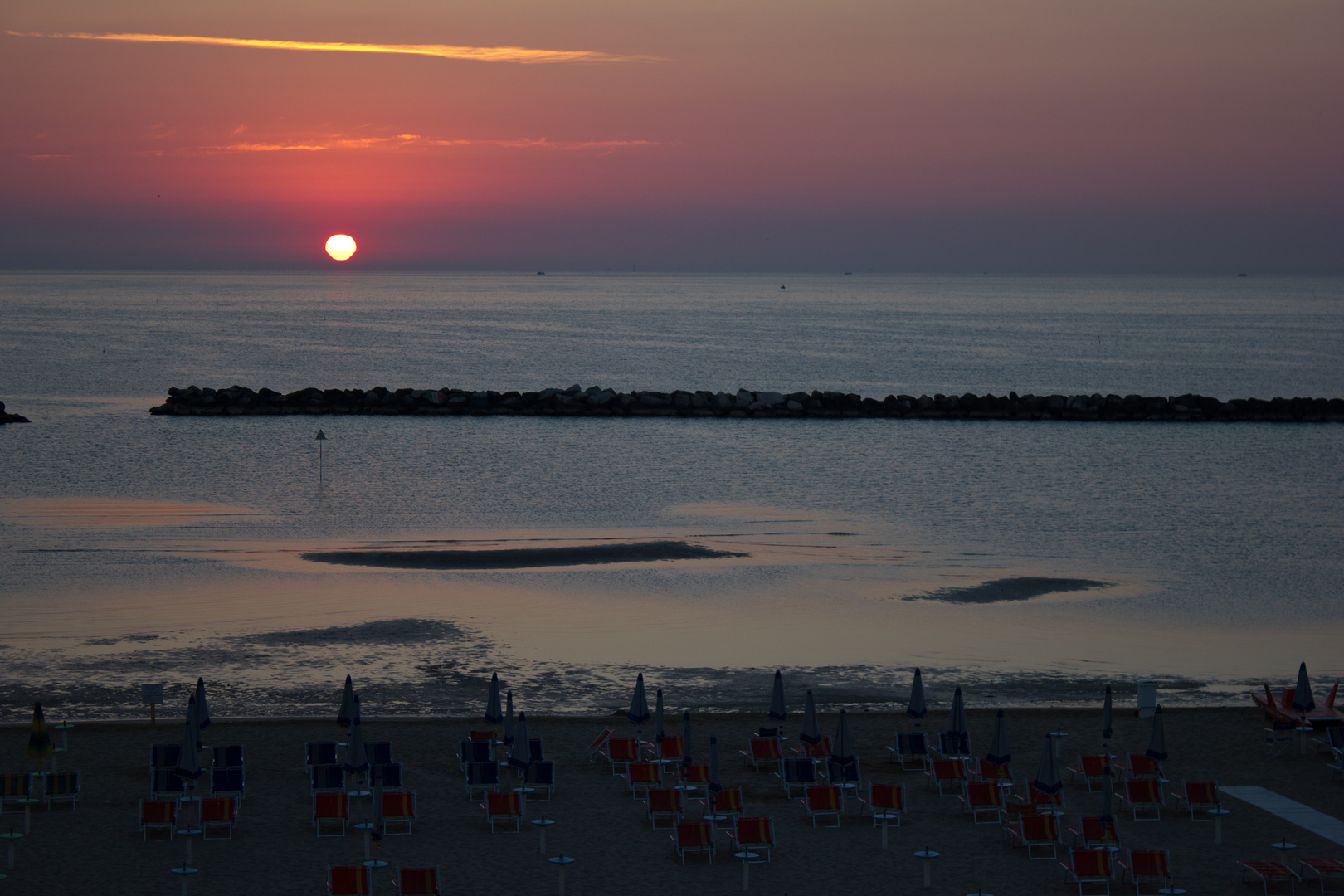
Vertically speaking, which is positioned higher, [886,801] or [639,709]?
[639,709]

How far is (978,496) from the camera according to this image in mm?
43406

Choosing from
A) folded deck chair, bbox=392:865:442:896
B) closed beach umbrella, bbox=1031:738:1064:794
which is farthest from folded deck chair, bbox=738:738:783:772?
folded deck chair, bbox=392:865:442:896

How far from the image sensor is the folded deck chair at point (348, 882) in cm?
1238

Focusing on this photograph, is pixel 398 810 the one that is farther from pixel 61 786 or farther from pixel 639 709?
pixel 61 786

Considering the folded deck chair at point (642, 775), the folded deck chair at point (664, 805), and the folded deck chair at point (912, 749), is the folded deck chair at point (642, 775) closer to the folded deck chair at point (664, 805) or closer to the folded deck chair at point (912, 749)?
the folded deck chair at point (664, 805)

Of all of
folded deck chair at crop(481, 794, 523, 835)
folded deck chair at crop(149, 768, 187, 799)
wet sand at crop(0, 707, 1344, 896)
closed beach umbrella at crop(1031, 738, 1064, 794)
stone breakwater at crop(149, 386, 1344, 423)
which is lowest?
wet sand at crop(0, 707, 1344, 896)

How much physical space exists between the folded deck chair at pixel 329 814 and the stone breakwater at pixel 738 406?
174ft

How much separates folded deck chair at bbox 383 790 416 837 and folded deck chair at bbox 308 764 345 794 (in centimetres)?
87

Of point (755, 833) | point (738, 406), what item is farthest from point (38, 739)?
point (738, 406)

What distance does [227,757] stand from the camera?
15844 millimetres

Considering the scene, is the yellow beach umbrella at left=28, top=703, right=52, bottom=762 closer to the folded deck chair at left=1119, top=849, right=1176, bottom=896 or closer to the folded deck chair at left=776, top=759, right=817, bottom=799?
the folded deck chair at left=776, top=759, right=817, bottom=799

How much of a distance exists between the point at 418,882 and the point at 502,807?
2416mm

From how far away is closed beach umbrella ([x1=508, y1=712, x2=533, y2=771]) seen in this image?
601 inches

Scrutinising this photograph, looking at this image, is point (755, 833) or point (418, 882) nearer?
point (418, 882)
